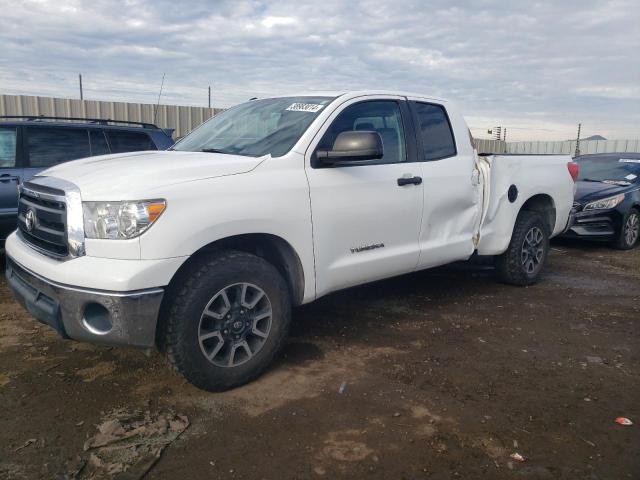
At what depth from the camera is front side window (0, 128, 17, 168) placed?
236 inches

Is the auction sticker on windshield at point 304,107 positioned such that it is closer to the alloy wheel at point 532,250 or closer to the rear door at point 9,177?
the alloy wheel at point 532,250

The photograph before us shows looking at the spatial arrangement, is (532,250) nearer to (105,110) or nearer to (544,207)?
(544,207)

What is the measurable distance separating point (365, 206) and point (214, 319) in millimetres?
1347

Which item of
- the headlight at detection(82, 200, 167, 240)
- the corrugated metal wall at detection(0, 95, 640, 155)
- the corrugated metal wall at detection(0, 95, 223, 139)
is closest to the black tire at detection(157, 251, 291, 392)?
the headlight at detection(82, 200, 167, 240)

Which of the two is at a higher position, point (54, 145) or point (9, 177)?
point (54, 145)

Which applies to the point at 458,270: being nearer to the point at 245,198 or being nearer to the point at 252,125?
the point at 252,125

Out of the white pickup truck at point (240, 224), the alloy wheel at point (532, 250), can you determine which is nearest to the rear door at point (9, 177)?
the white pickup truck at point (240, 224)

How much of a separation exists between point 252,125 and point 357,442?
239 centimetres

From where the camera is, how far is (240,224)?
314cm

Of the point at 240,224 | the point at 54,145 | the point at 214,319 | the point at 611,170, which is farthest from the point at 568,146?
the point at 214,319

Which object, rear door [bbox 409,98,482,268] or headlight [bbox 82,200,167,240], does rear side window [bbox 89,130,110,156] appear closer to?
rear door [bbox 409,98,482,268]

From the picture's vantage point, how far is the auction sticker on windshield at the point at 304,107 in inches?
151

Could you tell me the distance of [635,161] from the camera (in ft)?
30.6

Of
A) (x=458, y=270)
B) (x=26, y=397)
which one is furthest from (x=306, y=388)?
(x=458, y=270)
